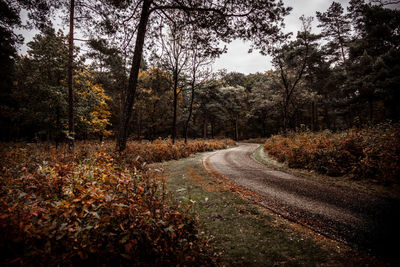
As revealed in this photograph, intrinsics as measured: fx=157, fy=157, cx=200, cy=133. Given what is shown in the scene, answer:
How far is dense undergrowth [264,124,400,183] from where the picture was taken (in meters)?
5.83

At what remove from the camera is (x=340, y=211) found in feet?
13.9

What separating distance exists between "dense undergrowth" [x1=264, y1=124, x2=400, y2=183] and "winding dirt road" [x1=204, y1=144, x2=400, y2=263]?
4.83ft

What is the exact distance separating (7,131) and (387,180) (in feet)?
142

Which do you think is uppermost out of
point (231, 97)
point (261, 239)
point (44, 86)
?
point (231, 97)

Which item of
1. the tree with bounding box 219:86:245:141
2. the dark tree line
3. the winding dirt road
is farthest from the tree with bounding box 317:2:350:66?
the winding dirt road

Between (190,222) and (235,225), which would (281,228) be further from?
(190,222)

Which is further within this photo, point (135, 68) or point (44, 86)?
point (44, 86)

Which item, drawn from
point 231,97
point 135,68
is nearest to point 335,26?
point 231,97

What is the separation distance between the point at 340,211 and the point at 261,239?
8.82ft

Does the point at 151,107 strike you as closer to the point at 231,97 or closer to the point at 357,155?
the point at 231,97

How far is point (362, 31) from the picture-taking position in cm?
1884

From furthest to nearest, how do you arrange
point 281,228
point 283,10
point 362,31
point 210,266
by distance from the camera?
point 362,31, point 283,10, point 281,228, point 210,266

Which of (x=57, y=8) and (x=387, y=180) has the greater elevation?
(x=57, y=8)

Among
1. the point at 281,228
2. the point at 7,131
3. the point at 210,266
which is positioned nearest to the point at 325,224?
the point at 281,228
